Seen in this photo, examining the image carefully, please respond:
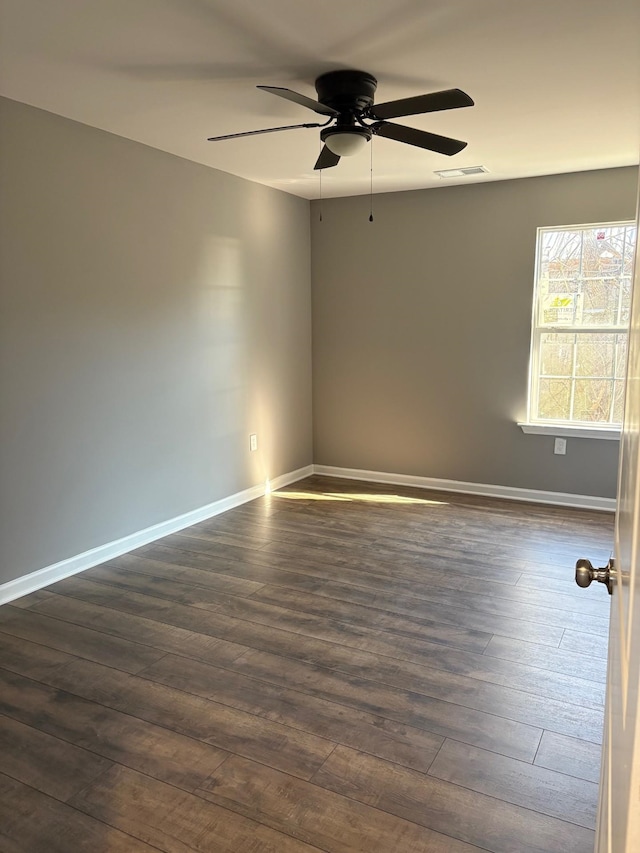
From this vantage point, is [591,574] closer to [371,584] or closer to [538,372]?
[371,584]

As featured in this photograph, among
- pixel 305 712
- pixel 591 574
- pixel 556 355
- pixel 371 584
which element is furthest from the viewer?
pixel 556 355

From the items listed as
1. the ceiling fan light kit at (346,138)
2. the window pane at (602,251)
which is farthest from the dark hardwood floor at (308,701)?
the ceiling fan light kit at (346,138)

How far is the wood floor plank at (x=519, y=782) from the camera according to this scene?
183 centimetres

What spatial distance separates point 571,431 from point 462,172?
199 centimetres

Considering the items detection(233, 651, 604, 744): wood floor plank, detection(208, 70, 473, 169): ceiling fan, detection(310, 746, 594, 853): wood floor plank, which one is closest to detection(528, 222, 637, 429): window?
detection(208, 70, 473, 169): ceiling fan

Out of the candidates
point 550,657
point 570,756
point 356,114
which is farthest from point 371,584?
point 356,114

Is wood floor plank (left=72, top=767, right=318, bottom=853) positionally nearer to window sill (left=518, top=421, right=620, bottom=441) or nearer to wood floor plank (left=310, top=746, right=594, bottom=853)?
wood floor plank (left=310, top=746, right=594, bottom=853)

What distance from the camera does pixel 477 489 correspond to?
201 inches

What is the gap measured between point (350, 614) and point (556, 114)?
2.64 m

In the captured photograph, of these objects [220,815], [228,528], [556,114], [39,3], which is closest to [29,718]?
[220,815]

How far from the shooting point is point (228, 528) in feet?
14.0

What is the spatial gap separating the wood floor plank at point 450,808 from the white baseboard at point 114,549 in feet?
6.46

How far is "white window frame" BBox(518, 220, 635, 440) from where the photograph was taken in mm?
4496

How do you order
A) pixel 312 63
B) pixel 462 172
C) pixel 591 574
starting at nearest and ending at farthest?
pixel 591 574
pixel 312 63
pixel 462 172
